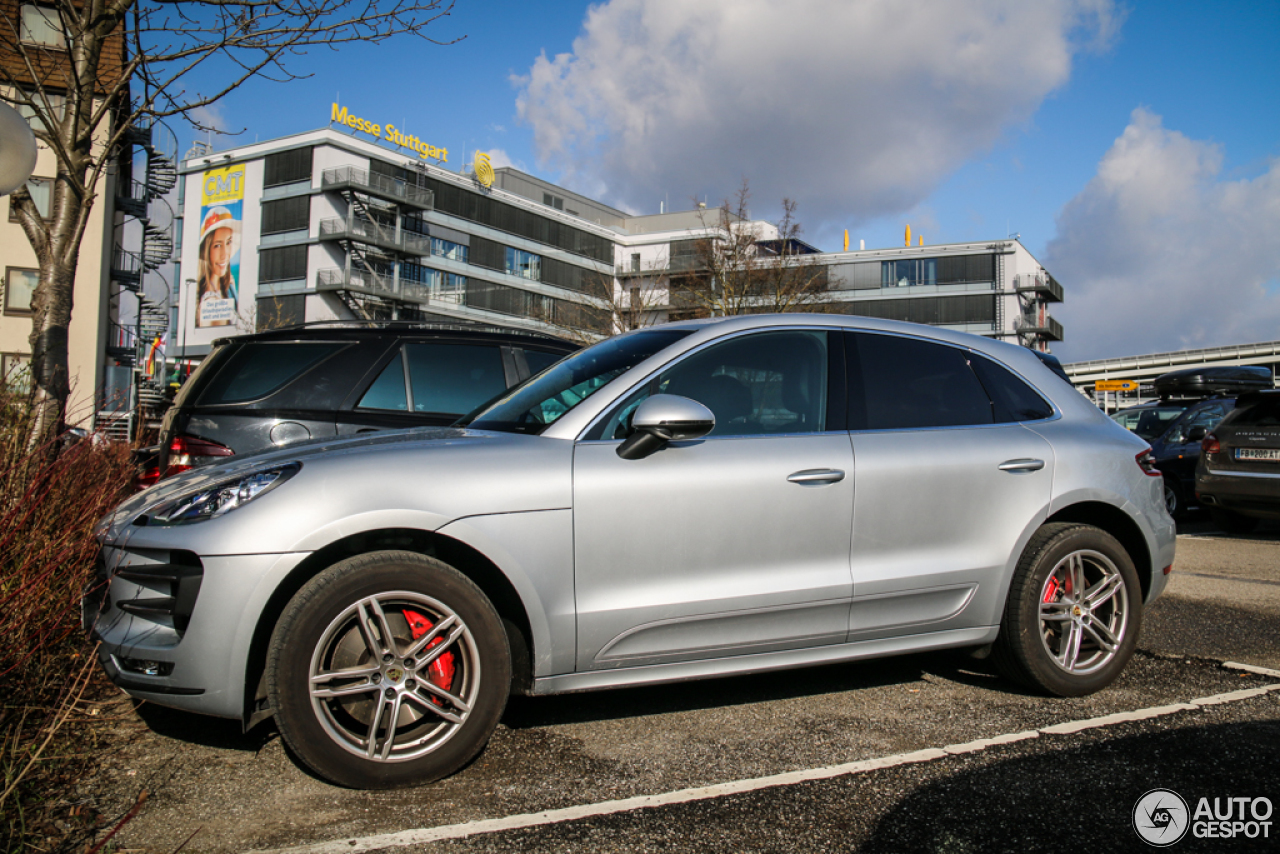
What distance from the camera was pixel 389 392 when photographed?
5566 mm

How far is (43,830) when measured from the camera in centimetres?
248

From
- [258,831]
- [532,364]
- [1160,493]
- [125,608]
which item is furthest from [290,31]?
[1160,493]

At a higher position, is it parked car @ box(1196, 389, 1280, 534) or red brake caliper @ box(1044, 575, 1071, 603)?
parked car @ box(1196, 389, 1280, 534)

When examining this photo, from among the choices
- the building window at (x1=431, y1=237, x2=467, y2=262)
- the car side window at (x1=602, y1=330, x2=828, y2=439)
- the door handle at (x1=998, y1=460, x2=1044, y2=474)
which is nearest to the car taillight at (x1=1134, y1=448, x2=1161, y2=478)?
the door handle at (x1=998, y1=460, x2=1044, y2=474)

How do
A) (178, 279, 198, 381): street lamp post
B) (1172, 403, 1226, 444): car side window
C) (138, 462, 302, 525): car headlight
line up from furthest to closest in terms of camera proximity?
1. (178, 279, 198, 381): street lamp post
2. (1172, 403, 1226, 444): car side window
3. (138, 462, 302, 525): car headlight

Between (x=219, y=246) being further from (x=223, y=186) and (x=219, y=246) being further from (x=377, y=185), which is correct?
(x=377, y=185)

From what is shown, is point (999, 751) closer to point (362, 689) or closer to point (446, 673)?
point (446, 673)

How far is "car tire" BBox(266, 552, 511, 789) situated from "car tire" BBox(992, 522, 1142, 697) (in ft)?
7.45

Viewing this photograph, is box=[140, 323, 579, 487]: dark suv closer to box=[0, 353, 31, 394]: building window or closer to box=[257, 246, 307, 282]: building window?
box=[0, 353, 31, 394]: building window

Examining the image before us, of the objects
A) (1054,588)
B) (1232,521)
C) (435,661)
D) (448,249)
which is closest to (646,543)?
(435,661)

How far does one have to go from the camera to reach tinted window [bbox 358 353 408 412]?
5.47m

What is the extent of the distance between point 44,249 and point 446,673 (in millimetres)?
5146

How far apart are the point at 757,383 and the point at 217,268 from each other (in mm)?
63124

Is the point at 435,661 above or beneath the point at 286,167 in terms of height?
beneath
